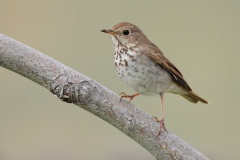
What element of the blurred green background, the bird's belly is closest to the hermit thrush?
the bird's belly

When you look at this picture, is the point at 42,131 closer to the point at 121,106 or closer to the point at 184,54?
the point at 184,54

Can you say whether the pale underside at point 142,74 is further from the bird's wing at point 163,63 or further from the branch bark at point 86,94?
the branch bark at point 86,94

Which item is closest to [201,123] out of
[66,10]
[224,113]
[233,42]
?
[224,113]

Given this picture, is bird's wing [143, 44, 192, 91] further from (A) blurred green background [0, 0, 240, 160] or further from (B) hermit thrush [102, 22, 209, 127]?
(A) blurred green background [0, 0, 240, 160]

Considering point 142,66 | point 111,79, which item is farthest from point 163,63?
point 111,79

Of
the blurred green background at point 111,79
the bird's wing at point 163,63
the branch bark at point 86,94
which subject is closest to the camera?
the branch bark at point 86,94

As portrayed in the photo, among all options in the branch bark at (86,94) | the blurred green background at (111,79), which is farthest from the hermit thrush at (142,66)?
the blurred green background at (111,79)
